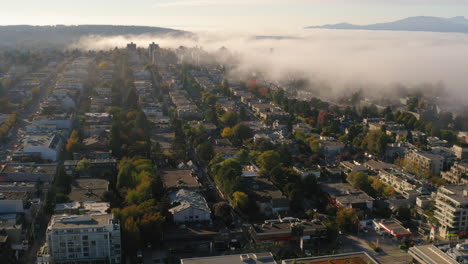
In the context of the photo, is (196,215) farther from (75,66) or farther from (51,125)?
(75,66)

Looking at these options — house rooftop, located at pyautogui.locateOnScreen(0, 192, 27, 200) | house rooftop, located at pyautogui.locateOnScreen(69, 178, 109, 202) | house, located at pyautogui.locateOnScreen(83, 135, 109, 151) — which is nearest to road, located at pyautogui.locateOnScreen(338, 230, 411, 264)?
house rooftop, located at pyautogui.locateOnScreen(69, 178, 109, 202)

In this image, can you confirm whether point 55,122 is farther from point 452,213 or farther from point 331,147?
point 452,213

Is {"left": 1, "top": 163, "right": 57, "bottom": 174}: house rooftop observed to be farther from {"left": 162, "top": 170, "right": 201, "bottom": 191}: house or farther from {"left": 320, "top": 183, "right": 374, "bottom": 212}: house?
{"left": 320, "top": 183, "right": 374, "bottom": 212}: house

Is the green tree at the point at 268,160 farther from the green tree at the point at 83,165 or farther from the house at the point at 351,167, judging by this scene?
the green tree at the point at 83,165

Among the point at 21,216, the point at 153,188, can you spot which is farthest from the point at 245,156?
the point at 21,216

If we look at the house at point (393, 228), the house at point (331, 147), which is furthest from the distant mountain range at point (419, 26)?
the house at point (393, 228)

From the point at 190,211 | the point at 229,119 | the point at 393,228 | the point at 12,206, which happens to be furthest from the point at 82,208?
the point at 229,119
